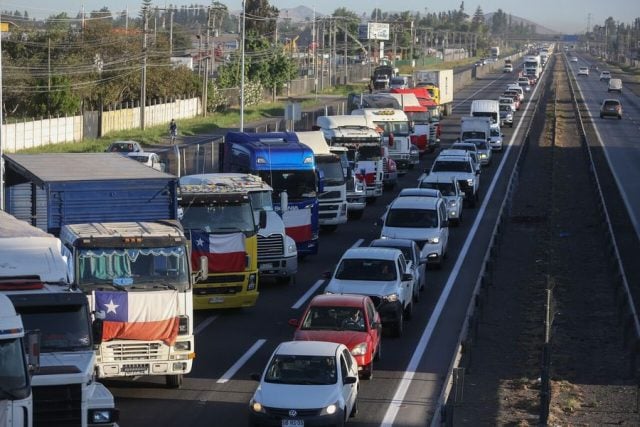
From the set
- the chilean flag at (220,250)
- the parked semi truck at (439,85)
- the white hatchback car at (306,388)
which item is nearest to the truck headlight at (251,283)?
the chilean flag at (220,250)

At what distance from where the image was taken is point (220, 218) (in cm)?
2527

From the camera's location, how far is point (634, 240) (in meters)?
37.5

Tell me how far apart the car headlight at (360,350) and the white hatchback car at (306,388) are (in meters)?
1.72

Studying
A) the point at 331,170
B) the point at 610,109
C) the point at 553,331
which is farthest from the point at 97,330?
the point at 610,109

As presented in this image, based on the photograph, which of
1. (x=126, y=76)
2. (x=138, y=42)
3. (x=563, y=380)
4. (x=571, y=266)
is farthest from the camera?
(x=138, y=42)

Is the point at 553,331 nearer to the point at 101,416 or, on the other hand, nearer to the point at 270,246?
the point at 270,246

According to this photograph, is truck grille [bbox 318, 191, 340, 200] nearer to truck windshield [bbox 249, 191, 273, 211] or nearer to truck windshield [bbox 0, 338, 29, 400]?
truck windshield [bbox 249, 191, 273, 211]

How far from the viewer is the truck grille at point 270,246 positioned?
28453 mm

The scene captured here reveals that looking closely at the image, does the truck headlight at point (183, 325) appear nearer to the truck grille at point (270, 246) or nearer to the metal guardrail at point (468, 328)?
the metal guardrail at point (468, 328)

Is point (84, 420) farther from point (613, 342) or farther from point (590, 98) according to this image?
point (590, 98)

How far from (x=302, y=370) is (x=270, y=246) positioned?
11.4 m

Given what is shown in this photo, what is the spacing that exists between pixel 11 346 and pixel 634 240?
27809mm

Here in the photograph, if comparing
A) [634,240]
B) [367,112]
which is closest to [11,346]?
[634,240]

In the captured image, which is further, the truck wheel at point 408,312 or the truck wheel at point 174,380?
the truck wheel at point 408,312
